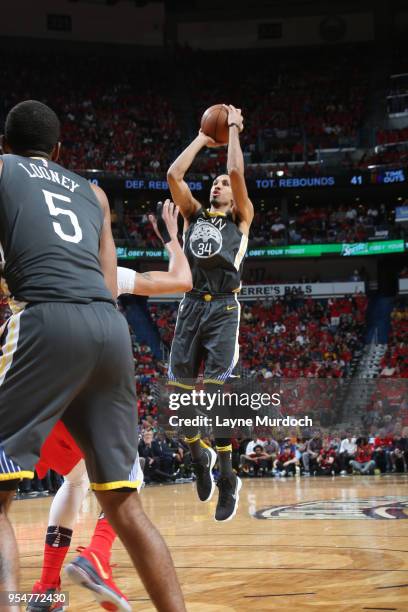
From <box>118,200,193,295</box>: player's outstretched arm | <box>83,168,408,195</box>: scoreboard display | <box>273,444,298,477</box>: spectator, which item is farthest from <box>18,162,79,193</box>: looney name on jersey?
<box>83,168,408,195</box>: scoreboard display

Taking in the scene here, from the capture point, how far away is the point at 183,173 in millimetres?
7004

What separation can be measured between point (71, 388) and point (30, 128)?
1.18 metres

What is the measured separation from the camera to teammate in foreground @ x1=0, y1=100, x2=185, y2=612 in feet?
10.5

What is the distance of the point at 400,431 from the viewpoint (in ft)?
76.0

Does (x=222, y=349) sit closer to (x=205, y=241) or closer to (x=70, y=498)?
(x=205, y=241)

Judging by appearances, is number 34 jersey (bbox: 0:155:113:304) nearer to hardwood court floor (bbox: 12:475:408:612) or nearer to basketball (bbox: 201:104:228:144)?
hardwood court floor (bbox: 12:475:408:612)

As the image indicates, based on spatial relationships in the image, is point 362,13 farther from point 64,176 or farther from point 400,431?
point 64,176

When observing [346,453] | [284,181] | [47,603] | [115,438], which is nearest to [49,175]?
[115,438]

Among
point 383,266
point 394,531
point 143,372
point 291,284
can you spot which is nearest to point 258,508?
point 394,531

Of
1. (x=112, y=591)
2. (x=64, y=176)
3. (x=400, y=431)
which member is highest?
(x=64, y=176)

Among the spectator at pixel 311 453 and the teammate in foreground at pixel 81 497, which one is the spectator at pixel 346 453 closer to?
the spectator at pixel 311 453

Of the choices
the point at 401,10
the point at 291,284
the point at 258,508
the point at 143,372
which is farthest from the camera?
the point at 401,10

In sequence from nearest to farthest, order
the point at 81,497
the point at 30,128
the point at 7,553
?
the point at 7,553 → the point at 30,128 → the point at 81,497

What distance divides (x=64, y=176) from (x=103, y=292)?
55cm
